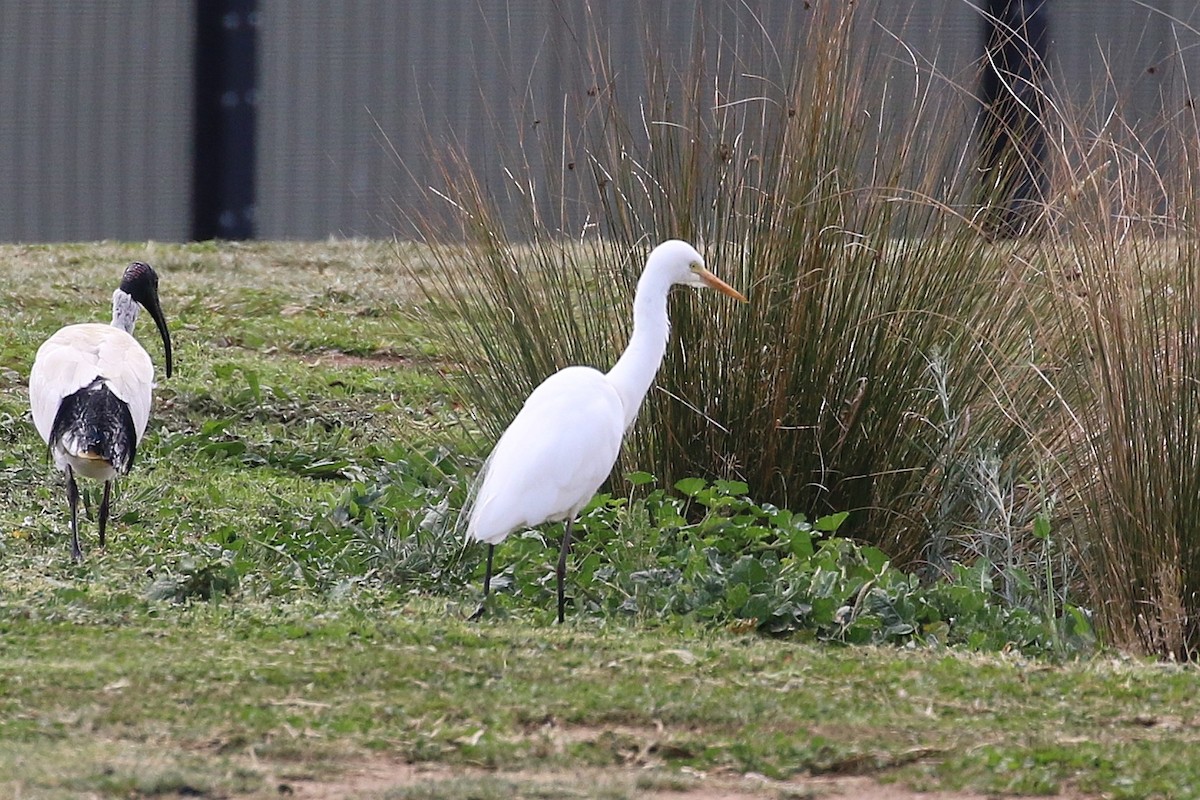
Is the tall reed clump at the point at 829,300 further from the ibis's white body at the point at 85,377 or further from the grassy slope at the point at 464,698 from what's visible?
the ibis's white body at the point at 85,377

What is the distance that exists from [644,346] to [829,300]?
743mm

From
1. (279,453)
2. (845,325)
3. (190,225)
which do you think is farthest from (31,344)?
(845,325)

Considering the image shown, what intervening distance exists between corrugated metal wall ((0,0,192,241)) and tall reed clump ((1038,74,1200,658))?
6.64 meters

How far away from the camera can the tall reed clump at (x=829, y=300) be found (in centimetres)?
537

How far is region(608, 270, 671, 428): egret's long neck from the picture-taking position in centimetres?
489

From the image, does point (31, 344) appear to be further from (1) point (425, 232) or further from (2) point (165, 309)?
(1) point (425, 232)

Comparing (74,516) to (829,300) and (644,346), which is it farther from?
(829,300)

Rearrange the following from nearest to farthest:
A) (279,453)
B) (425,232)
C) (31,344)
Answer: (425,232), (279,453), (31,344)

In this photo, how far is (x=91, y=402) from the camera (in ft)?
18.1

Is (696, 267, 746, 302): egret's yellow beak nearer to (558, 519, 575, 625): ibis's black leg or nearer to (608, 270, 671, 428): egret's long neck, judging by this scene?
(608, 270, 671, 428): egret's long neck

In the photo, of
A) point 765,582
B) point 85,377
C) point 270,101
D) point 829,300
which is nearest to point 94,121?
point 270,101

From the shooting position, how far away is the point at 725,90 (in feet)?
19.8

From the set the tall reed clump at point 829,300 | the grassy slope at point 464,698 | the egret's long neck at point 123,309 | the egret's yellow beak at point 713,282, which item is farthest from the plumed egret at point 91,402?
the egret's yellow beak at point 713,282

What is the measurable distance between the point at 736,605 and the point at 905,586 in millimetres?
433
